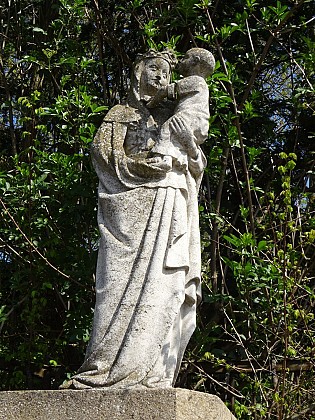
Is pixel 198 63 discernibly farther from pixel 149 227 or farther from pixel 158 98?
pixel 149 227

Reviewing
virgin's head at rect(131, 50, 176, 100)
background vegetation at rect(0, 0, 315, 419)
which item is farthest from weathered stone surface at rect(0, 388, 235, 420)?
virgin's head at rect(131, 50, 176, 100)

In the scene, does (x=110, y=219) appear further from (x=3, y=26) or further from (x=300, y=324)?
(x=3, y=26)

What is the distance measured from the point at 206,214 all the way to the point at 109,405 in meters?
3.75

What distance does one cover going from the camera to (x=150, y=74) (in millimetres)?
6297

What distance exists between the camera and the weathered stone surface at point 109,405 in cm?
476

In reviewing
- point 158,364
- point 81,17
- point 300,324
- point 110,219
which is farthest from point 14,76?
point 158,364

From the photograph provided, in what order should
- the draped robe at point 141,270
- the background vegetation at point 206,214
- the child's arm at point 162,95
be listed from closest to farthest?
1. the draped robe at point 141,270
2. the child's arm at point 162,95
3. the background vegetation at point 206,214

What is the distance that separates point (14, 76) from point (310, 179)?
3.80m

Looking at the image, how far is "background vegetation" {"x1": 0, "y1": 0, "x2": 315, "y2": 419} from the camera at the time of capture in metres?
7.84

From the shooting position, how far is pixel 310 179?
996 cm

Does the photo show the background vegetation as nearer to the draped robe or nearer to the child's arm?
the child's arm

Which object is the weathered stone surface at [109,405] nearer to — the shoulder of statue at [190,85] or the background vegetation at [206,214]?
the background vegetation at [206,214]

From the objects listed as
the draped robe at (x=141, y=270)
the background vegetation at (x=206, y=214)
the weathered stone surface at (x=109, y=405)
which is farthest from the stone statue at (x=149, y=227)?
the background vegetation at (x=206, y=214)

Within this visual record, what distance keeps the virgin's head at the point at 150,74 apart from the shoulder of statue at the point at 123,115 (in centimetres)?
12
